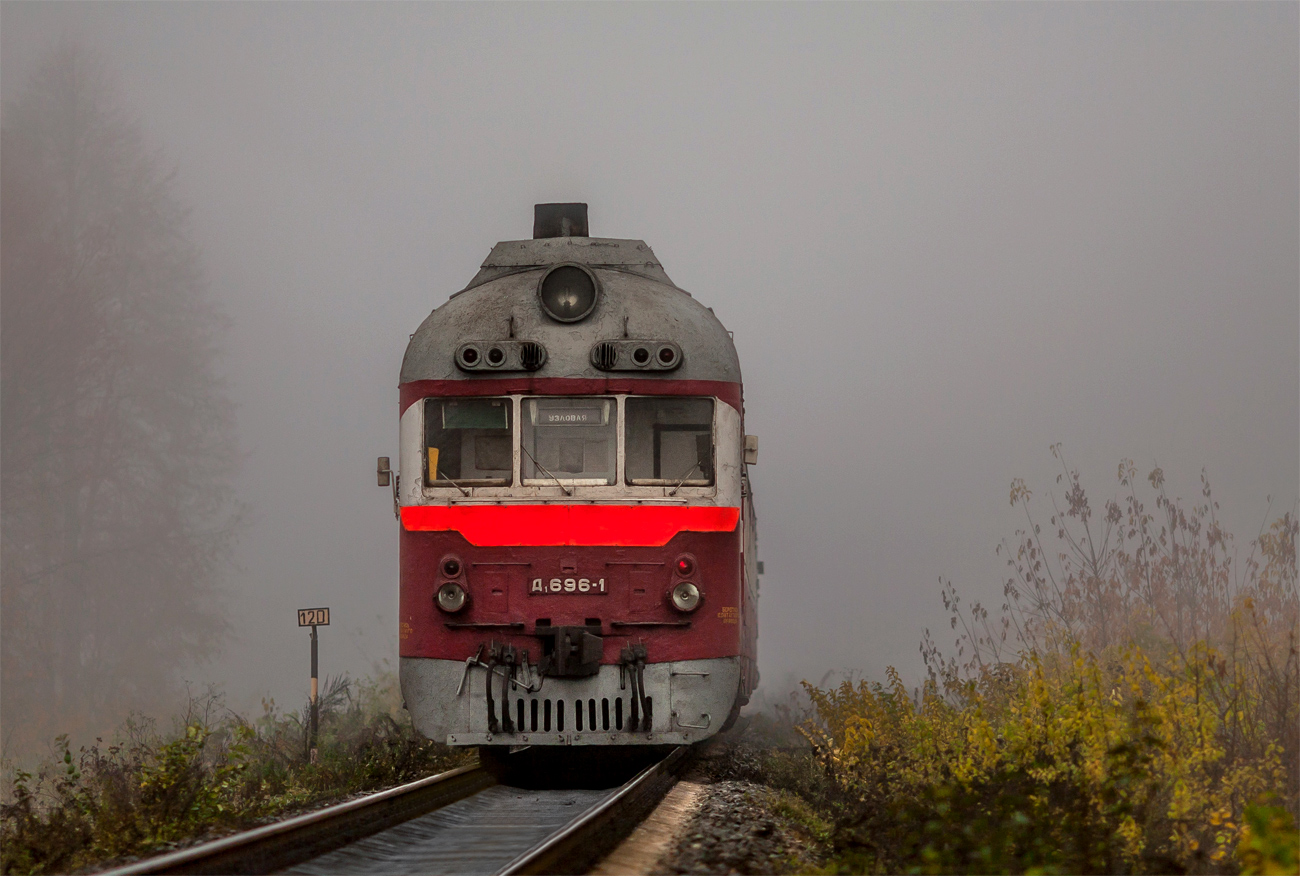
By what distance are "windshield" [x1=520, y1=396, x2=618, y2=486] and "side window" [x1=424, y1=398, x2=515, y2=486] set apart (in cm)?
17

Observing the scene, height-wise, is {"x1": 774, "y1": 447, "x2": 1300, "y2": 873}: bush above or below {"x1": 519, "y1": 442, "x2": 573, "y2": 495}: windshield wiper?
below

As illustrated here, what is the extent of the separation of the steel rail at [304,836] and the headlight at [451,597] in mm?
1251

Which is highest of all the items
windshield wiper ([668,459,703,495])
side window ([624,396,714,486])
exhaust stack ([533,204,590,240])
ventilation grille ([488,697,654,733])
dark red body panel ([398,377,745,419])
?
exhaust stack ([533,204,590,240])

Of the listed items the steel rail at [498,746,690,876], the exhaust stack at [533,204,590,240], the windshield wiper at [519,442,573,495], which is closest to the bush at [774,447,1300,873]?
the steel rail at [498,746,690,876]

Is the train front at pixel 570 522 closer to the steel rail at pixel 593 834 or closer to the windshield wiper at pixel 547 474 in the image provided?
the windshield wiper at pixel 547 474

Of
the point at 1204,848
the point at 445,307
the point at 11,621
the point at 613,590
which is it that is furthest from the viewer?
the point at 11,621

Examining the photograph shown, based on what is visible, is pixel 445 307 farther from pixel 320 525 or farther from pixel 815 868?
pixel 320 525

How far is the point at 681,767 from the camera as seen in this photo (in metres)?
10.9

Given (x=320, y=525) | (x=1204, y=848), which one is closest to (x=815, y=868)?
(x=1204, y=848)

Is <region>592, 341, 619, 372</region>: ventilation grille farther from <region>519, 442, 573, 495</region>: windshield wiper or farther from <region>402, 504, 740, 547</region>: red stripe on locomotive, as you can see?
<region>402, 504, 740, 547</region>: red stripe on locomotive

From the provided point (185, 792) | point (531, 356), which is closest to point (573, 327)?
point (531, 356)

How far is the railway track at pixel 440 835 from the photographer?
20.4 feet

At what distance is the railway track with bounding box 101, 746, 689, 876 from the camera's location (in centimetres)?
620

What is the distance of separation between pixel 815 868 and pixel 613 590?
3416 millimetres
